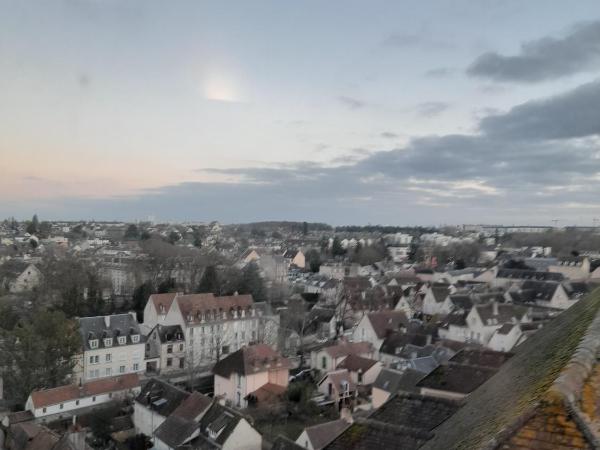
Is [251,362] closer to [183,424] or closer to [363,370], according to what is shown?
[363,370]

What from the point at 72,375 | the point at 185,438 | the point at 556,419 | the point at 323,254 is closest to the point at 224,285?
the point at 72,375

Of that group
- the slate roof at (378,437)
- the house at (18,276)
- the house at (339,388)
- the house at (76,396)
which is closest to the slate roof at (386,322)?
the house at (339,388)

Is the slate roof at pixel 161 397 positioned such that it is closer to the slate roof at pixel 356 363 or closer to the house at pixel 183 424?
the house at pixel 183 424

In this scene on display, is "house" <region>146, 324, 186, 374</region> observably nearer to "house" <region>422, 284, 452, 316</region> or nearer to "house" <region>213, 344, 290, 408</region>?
"house" <region>213, 344, 290, 408</region>

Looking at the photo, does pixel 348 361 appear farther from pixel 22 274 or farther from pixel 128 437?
pixel 22 274

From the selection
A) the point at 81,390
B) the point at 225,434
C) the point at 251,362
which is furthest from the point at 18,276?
the point at 225,434
